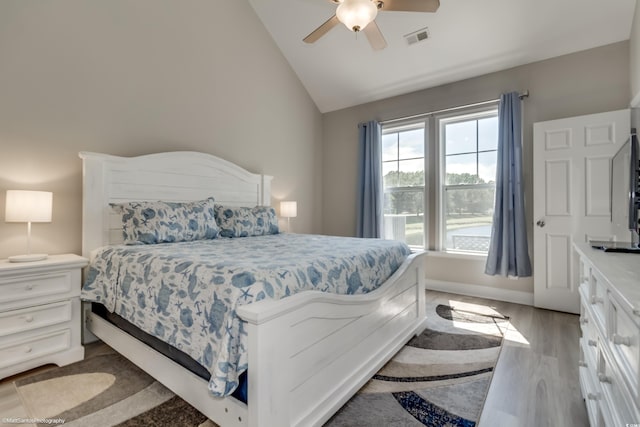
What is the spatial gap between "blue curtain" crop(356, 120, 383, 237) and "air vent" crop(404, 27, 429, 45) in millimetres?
1122

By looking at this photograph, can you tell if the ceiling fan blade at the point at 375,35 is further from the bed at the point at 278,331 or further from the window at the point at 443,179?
the bed at the point at 278,331

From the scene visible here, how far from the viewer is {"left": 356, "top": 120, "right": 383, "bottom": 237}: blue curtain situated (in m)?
4.26

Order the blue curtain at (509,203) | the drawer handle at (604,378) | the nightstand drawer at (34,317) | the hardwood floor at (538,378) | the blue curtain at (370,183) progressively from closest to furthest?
the drawer handle at (604,378), the hardwood floor at (538,378), the nightstand drawer at (34,317), the blue curtain at (509,203), the blue curtain at (370,183)

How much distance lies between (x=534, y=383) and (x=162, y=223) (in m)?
2.71

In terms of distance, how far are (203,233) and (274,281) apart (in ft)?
5.08

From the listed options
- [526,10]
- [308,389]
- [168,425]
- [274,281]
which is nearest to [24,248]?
[168,425]

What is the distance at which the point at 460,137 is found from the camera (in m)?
3.80

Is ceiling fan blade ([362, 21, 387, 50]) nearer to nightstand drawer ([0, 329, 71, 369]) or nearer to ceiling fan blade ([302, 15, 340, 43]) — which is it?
ceiling fan blade ([302, 15, 340, 43])

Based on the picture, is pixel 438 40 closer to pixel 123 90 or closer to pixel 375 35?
pixel 375 35

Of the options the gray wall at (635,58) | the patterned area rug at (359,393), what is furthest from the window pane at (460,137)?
the patterned area rug at (359,393)

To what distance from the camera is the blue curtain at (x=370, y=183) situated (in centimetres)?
426

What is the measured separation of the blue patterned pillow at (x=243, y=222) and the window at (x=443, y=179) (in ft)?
6.21

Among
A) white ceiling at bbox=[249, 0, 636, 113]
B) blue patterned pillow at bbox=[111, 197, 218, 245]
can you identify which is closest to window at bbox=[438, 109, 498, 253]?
white ceiling at bbox=[249, 0, 636, 113]

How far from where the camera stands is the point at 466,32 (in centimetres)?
318
